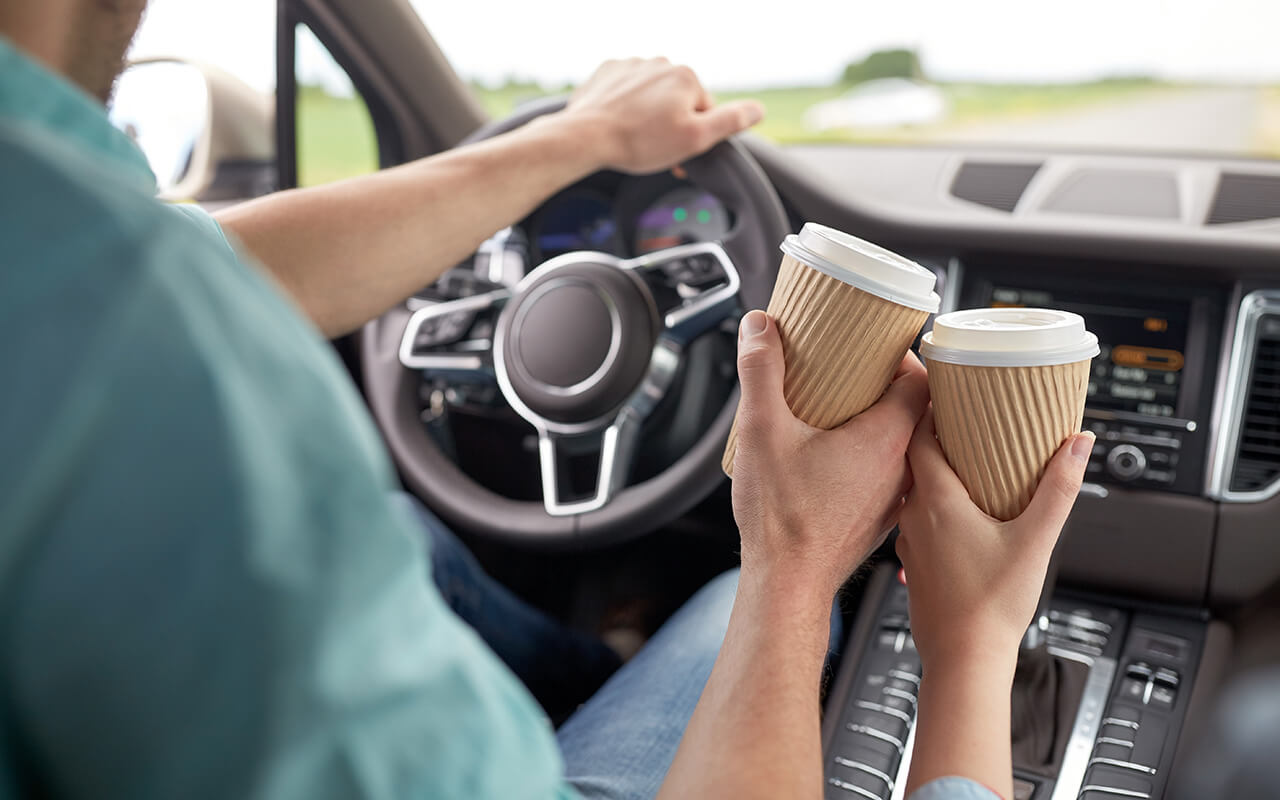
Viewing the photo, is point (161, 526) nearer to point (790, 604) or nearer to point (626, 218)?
point (790, 604)

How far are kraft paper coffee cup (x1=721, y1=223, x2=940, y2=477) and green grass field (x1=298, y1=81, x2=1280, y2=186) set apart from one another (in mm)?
755

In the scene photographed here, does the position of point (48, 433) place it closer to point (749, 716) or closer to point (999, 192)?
point (749, 716)

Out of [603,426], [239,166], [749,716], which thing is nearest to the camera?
[749,716]

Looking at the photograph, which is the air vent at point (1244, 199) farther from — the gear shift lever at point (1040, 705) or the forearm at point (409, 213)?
the forearm at point (409, 213)

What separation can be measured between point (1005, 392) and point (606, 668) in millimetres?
889

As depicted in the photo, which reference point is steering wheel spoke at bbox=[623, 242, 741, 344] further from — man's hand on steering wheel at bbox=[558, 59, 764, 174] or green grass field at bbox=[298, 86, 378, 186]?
green grass field at bbox=[298, 86, 378, 186]

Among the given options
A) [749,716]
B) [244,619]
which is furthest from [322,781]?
[749,716]

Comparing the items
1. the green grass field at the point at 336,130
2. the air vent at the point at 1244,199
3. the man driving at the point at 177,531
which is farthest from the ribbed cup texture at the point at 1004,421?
the green grass field at the point at 336,130

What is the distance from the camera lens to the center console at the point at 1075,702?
3.53 ft

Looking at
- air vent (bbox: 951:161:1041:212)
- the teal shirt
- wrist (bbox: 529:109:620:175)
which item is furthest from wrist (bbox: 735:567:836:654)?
air vent (bbox: 951:161:1041:212)

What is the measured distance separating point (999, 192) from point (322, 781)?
1.35 m

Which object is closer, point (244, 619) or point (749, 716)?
point (244, 619)

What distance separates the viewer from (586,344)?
128 centimetres

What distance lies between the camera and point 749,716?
62 cm
